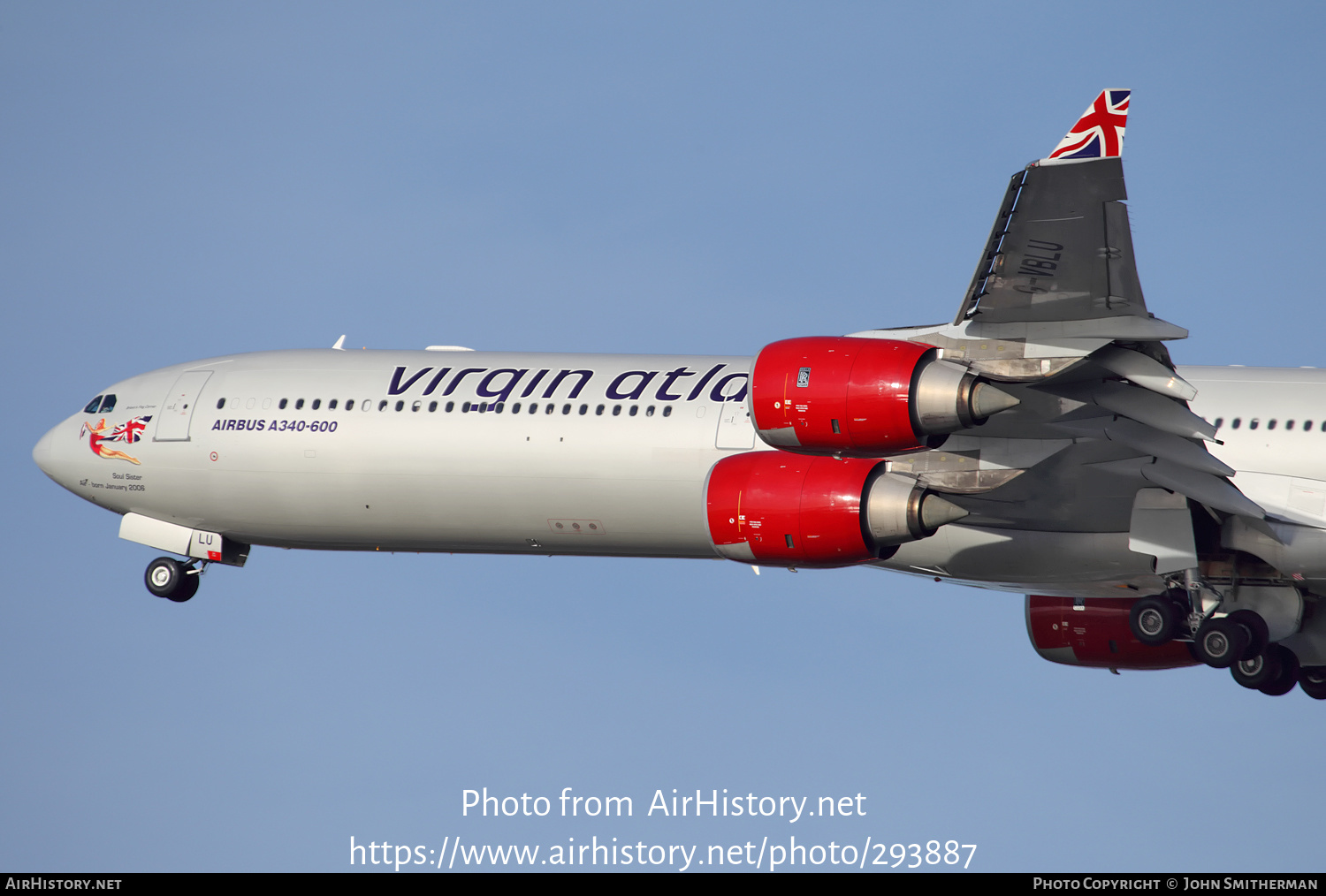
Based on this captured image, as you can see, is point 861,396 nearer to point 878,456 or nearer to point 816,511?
point 878,456

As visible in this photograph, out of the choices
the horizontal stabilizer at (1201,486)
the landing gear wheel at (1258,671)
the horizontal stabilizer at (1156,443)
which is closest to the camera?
the horizontal stabilizer at (1156,443)

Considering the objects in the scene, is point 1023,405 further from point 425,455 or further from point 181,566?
point 181,566

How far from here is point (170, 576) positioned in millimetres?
30672

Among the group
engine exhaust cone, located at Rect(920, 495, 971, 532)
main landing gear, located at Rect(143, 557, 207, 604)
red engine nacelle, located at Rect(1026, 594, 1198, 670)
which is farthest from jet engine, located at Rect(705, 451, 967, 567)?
main landing gear, located at Rect(143, 557, 207, 604)

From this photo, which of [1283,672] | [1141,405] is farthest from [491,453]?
[1283,672]

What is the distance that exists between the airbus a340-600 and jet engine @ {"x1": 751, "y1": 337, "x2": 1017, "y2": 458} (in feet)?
0.11

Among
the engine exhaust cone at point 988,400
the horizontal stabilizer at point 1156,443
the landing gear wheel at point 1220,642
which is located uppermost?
the horizontal stabilizer at point 1156,443

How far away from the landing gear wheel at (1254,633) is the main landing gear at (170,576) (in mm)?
17881

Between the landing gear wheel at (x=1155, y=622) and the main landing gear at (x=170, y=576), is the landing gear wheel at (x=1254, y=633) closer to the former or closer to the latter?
the landing gear wheel at (x=1155, y=622)

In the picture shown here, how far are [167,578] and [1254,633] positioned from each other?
18.6 meters

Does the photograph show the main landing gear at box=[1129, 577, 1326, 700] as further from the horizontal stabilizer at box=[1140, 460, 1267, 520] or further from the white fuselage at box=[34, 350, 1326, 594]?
the horizontal stabilizer at box=[1140, 460, 1267, 520]

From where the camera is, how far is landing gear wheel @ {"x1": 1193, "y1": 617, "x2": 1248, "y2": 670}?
2531cm

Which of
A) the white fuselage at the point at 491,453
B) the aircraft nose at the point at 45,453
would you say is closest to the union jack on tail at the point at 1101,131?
the white fuselage at the point at 491,453

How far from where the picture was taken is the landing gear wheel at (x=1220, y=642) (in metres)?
25.3
